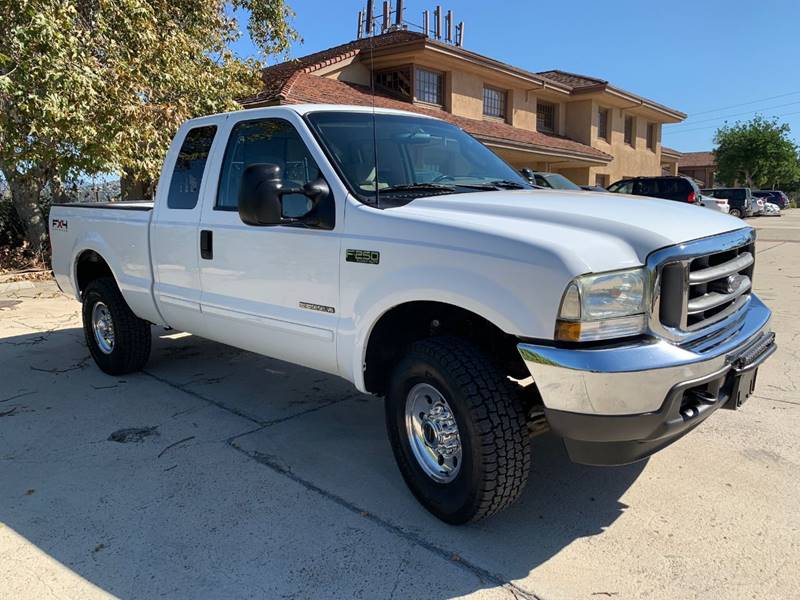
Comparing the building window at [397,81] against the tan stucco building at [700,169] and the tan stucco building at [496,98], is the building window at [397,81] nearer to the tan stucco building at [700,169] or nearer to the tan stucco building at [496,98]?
the tan stucco building at [496,98]

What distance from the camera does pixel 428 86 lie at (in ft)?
67.2

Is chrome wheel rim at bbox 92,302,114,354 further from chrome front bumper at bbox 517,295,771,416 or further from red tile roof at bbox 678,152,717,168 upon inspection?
red tile roof at bbox 678,152,717,168

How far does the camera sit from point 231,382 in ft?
17.9

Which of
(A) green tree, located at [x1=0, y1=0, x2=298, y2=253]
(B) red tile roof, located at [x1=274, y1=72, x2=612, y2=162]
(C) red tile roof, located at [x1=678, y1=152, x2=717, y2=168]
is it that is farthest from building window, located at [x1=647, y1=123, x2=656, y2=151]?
(C) red tile roof, located at [x1=678, y1=152, x2=717, y2=168]

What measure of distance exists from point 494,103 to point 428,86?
4.13 metres

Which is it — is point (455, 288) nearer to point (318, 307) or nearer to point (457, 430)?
point (457, 430)

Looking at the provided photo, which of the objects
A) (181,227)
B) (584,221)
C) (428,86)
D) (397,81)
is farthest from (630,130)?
(584,221)

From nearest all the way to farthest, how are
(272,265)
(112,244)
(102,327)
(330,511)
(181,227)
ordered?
1. (330,511)
2. (272,265)
3. (181,227)
4. (112,244)
5. (102,327)

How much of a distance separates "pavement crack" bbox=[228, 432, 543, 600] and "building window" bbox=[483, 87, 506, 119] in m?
21.2

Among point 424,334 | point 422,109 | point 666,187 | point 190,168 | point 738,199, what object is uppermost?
point 422,109

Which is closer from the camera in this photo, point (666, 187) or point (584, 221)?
point (584, 221)

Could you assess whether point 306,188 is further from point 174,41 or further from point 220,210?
point 174,41

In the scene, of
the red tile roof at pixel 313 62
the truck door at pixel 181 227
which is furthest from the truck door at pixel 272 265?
the red tile roof at pixel 313 62

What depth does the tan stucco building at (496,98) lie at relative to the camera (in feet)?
57.8
